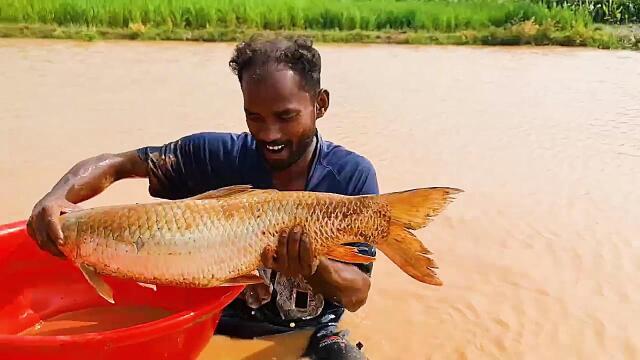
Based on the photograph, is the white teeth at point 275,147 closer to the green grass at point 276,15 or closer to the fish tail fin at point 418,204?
the fish tail fin at point 418,204

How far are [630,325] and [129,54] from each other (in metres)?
8.95

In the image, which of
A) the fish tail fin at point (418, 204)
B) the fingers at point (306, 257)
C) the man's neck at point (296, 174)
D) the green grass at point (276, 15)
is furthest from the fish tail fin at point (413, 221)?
the green grass at point (276, 15)

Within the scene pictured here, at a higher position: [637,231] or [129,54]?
[129,54]

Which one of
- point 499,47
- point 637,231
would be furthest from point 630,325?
point 499,47

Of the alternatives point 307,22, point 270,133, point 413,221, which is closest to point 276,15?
point 307,22

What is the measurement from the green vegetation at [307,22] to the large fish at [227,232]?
1100 cm

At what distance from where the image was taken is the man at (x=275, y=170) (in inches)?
96.7

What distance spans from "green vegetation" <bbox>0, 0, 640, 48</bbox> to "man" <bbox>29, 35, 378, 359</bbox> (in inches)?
409

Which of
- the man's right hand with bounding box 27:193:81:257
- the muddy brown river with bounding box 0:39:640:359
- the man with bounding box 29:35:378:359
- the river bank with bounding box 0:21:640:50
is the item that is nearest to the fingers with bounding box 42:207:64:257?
the man's right hand with bounding box 27:193:81:257

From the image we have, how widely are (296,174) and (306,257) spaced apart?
23.0 inches

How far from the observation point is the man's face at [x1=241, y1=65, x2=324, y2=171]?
2436mm

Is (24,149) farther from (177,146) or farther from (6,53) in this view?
(6,53)

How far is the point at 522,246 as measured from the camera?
4293mm

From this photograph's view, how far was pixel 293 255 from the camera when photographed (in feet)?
7.06
